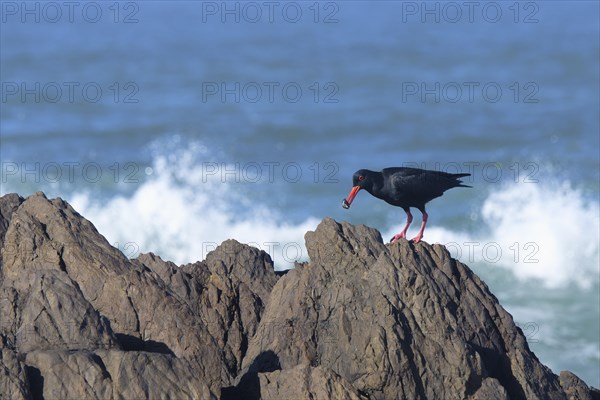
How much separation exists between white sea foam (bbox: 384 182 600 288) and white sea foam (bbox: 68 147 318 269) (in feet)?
9.45

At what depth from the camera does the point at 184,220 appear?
34.7 metres

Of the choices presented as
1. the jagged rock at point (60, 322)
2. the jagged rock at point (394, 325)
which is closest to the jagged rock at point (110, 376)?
the jagged rock at point (60, 322)

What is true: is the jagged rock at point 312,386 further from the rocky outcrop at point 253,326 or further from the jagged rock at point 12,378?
the jagged rock at point 12,378

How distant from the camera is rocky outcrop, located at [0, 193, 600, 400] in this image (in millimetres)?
11141

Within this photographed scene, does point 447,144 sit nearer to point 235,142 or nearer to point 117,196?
point 235,142

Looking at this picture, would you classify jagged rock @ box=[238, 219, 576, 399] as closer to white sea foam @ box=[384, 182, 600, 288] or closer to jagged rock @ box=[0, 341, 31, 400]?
jagged rock @ box=[0, 341, 31, 400]

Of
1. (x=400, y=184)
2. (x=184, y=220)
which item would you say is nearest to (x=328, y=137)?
(x=184, y=220)

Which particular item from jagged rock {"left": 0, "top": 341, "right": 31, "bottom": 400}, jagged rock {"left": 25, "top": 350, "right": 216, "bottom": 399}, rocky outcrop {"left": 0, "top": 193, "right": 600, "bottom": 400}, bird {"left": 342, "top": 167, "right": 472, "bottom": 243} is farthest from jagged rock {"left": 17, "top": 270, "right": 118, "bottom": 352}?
bird {"left": 342, "top": 167, "right": 472, "bottom": 243}

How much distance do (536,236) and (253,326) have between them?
68.8ft

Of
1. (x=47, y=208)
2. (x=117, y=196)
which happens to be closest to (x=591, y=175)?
(x=117, y=196)

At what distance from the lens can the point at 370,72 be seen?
5256 cm

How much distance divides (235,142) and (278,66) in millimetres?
11376

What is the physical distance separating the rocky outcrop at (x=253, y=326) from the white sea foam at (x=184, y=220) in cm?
1604

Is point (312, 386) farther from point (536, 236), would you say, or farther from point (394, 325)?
Result: point (536, 236)
